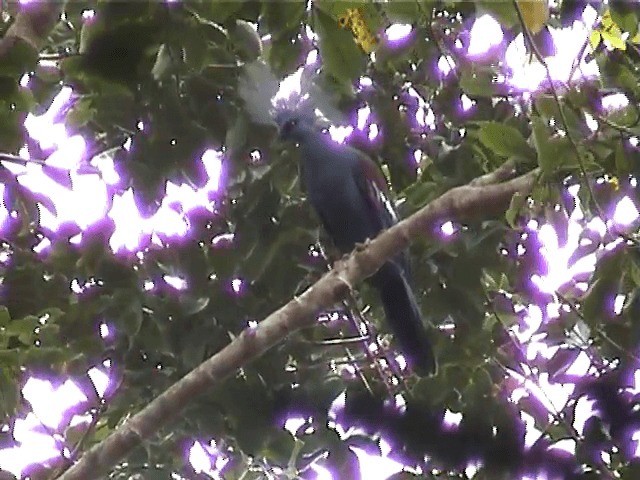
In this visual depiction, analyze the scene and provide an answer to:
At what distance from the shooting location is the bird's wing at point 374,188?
2.53 m

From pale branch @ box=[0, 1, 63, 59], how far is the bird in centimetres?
81

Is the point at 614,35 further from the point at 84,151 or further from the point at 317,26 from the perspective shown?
the point at 84,151

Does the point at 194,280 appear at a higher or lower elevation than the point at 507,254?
higher

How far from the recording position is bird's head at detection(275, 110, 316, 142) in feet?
8.14

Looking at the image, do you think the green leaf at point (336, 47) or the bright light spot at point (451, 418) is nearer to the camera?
the green leaf at point (336, 47)

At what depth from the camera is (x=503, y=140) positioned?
1.55 m

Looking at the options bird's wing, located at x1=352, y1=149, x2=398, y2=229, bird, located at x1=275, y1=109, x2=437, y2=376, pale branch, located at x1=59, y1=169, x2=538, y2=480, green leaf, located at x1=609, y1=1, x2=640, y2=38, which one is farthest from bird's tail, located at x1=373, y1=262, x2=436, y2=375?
green leaf, located at x1=609, y1=1, x2=640, y2=38

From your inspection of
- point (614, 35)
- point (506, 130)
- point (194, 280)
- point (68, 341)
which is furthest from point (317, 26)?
point (68, 341)

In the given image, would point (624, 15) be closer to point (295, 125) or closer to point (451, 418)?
point (451, 418)

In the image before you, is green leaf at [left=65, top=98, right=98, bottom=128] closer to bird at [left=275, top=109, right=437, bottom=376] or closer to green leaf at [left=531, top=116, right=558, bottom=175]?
bird at [left=275, top=109, right=437, bottom=376]

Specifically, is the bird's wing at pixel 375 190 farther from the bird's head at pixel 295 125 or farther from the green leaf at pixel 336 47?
the green leaf at pixel 336 47

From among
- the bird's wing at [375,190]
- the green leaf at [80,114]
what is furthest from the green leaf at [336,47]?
the bird's wing at [375,190]

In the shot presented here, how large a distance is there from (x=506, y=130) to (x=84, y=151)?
41.9 inches

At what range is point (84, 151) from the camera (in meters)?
2.19
